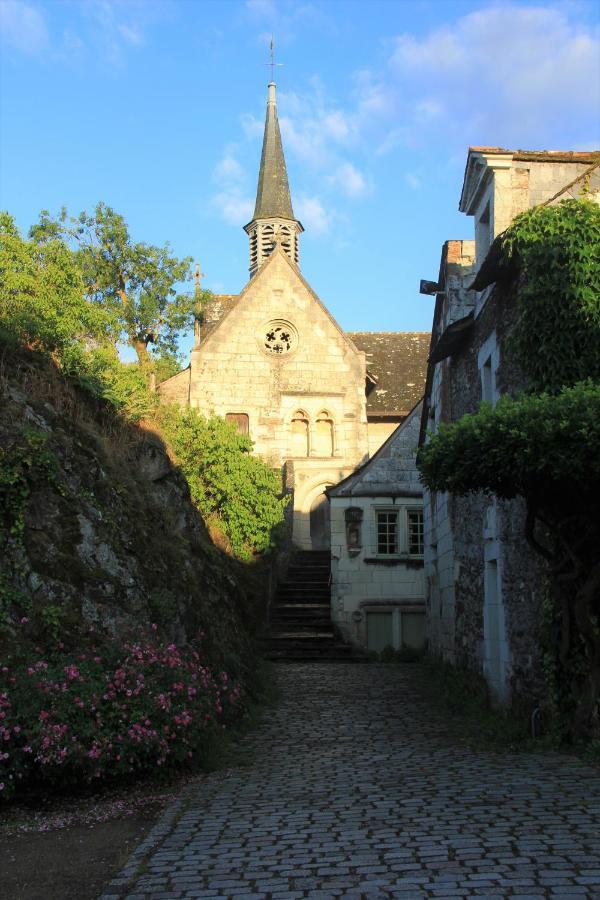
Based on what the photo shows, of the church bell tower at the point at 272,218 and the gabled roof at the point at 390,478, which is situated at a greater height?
the church bell tower at the point at 272,218

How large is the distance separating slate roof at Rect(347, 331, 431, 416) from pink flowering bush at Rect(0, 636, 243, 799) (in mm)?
24569

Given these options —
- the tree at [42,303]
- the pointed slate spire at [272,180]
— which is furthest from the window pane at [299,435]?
the tree at [42,303]

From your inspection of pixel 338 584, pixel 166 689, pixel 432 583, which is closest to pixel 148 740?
pixel 166 689

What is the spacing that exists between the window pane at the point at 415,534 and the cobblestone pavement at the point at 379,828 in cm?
1293

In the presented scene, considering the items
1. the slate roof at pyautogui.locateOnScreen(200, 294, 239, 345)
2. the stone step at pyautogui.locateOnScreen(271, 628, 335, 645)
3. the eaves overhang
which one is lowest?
the stone step at pyautogui.locateOnScreen(271, 628, 335, 645)

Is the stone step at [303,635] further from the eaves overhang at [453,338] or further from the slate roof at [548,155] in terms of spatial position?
the slate roof at [548,155]

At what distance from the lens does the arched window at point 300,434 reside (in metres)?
32.2

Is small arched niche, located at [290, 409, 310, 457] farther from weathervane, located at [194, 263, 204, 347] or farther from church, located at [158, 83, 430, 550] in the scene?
weathervane, located at [194, 263, 204, 347]

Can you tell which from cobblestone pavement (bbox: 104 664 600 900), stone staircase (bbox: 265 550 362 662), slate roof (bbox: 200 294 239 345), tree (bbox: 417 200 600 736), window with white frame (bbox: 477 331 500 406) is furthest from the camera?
slate roof (bbox: 200 294 239 345)

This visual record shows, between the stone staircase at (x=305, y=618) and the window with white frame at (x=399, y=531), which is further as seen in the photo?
the window with white frame at (x=399, y=531)

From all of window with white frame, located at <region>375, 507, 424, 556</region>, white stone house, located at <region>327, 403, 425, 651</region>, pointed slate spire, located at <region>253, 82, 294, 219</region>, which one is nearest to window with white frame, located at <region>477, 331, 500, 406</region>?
white stone house, located at <region>327, 403, 425, 651</region>

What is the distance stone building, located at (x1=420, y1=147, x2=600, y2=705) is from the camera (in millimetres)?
11266

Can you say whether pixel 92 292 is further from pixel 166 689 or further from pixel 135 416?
pixel 166 689

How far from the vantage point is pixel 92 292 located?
114 ft
